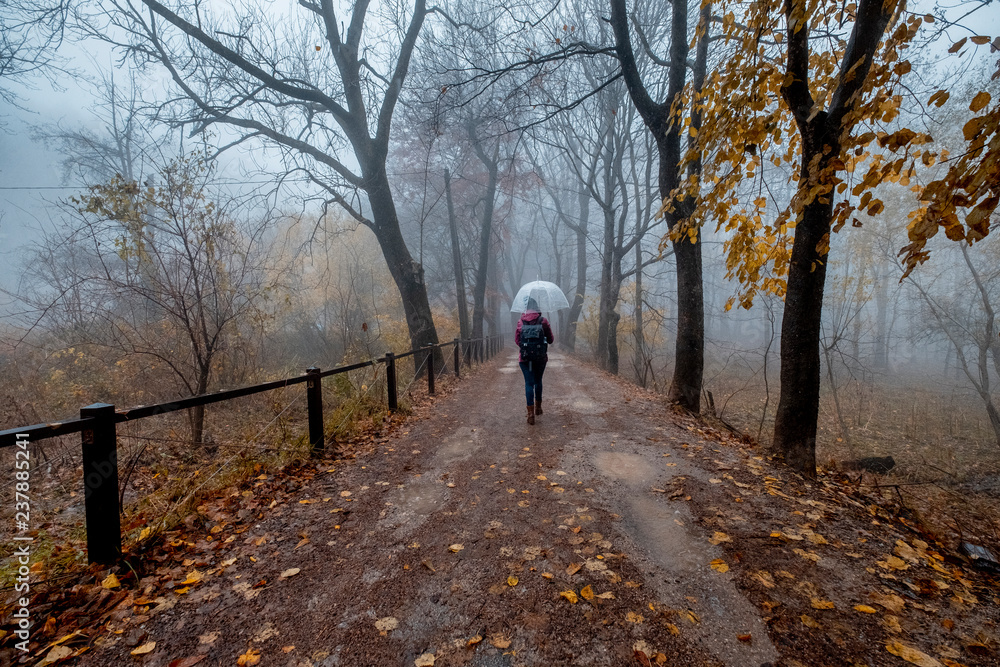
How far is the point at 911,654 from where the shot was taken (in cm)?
182

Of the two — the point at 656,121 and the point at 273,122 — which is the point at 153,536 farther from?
the point at 273,122

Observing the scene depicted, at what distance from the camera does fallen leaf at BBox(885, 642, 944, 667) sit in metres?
1.77

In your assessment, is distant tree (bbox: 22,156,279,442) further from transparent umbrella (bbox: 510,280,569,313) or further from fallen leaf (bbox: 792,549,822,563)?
transparent umbrella (bbox: 510,280,569,313)

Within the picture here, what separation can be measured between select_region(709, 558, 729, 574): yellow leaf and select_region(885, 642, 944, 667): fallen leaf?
28.4 inches

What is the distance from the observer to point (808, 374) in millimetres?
4184

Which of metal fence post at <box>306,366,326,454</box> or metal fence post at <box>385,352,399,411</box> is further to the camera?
metal fence post at <box>385,352,399,411</box>

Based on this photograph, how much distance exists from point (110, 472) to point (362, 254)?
20005mm

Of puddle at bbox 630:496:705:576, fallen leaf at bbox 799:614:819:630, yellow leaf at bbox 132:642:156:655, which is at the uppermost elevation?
yellow leaf at bbox 132:642:156:655

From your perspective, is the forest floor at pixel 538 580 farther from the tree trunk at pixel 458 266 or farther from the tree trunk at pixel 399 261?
the tree trunk at pixel 458 266

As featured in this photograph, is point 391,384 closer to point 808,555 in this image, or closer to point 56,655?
point 56,655

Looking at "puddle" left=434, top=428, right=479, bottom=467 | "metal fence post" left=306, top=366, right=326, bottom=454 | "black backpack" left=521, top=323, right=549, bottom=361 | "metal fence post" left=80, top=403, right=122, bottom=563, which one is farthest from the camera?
"black backpack" left=521, top=323, right=549, bottom=361

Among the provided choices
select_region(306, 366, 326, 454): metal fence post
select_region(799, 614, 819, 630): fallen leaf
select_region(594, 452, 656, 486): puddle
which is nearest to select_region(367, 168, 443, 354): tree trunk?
select_region(306, 366, 326, 454): metal fence post

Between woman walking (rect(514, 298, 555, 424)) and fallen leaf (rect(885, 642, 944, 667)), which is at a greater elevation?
woman walking (rect(514, 298, 555, 424))

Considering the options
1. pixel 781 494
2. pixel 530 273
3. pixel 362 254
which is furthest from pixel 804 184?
pixel 530 273
